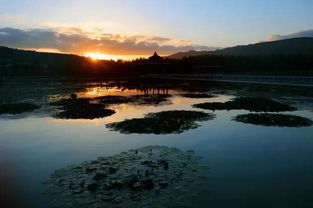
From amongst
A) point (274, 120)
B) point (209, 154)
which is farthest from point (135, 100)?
point (209, 154)

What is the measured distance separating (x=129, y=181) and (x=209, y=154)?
5174mm

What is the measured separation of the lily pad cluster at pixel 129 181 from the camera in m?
9.68

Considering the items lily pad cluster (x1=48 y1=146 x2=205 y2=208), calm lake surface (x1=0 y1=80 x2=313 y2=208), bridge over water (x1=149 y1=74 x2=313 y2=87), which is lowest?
calm lake surface (x1=0 y1=80 x2=313 y2=208)

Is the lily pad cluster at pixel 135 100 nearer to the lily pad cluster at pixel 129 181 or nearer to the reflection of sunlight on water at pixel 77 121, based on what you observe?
the reflection of sunlight on water at pixel 77 121

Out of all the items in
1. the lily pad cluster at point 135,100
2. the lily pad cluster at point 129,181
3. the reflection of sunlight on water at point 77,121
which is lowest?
the reflection of sunlight on water at point 77,121

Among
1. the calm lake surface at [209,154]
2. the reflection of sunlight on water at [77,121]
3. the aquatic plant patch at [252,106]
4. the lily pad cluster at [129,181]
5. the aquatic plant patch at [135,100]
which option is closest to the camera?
the lily pad cluster at [129,181]

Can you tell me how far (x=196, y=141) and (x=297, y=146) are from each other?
4.87m

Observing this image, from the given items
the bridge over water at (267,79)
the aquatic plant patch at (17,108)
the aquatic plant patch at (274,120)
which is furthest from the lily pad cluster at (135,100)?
the bridge over water at (267,79)

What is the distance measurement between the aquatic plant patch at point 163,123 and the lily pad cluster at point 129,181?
5.73 m

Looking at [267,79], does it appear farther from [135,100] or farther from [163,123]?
[163,123]

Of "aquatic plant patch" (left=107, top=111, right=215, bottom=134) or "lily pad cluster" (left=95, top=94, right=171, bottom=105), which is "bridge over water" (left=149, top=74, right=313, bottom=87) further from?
"aquatic plant patch" (left=107, top=111, right=215, bottom=134)

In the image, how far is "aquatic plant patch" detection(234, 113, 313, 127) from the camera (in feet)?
71.5

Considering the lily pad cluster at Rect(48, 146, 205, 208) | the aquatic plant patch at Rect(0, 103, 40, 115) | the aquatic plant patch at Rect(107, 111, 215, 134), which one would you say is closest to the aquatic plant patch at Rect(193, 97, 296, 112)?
the aquatic plant patch at Rect(107, 111, 215, 134)

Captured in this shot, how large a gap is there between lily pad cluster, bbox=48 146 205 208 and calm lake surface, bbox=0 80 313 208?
1.84 ft
